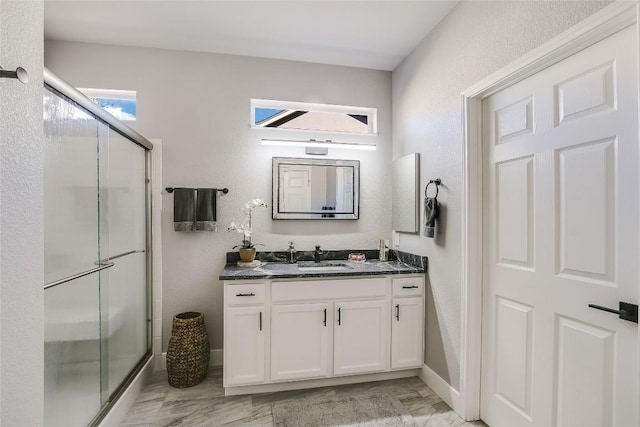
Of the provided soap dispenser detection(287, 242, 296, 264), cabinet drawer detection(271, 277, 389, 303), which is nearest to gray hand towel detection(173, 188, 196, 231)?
soap dispenser detection(287, 242, 296, 264)

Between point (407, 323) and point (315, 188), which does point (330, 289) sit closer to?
point (407, 323)

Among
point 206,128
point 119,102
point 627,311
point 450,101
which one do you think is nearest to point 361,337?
point 627,311

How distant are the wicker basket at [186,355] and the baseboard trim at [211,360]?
24cm

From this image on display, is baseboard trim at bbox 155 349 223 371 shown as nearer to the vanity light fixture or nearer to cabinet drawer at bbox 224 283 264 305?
cabinet drawer at bbox 224 283 264 305

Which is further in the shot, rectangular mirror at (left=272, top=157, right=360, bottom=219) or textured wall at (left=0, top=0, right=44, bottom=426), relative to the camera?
rectangular mirror at (left=272, top=157, right=360, bottom=219)

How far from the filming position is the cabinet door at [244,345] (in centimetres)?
220

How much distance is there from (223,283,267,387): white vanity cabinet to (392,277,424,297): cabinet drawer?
1017 millimetres

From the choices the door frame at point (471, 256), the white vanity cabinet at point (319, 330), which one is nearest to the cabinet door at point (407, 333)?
the white vanity cabinet at point (319, 330)

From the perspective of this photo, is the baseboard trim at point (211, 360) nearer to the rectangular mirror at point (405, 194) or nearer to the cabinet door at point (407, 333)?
the cabinet door at point (407, 333)

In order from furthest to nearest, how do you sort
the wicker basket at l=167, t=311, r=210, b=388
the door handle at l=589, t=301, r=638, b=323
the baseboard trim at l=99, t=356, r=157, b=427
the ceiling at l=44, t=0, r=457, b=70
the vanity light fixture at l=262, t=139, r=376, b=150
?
1. the vanity light fixture at l=262, t=139, r=376, b=150
2. the wicker basket at l=167, t=311, r=210, b=388
3. the ceiling at l=44, t=0, r=457, b=70
4. the baseboard trim at l=99, t=356, r=157, b=427
5. the door handle at l=589, t=301, r=638, b=323

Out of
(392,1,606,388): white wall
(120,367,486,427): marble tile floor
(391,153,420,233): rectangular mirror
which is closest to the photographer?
(392,1,606,388): white wall

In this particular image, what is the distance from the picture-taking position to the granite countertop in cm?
225

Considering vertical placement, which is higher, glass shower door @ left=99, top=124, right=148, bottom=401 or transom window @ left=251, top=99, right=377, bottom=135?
transom window @ left=251, top=99, right=377, bottom=135

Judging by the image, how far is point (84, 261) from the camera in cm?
162
